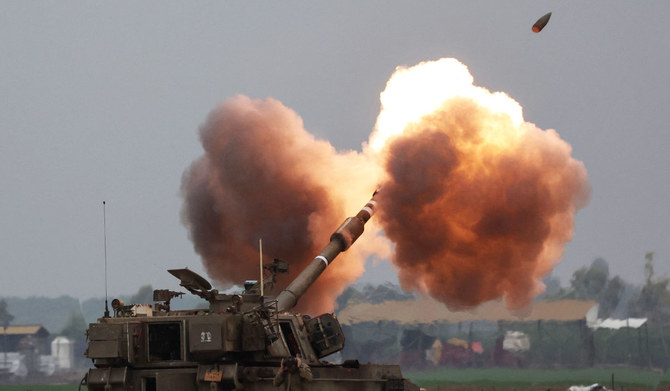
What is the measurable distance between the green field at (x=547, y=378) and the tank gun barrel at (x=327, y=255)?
611 inches

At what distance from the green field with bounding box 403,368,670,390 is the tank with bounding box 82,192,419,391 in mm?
23434

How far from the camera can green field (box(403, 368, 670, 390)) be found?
1880 inches

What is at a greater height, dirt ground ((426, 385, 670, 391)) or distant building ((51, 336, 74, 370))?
distant building ((51, 336, 74, 370))

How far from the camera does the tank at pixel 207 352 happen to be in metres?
24.4

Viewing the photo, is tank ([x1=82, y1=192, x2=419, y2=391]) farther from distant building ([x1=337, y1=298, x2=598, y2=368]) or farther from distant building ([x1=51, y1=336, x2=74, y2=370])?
distant building ([x1=51, y1=336, x2=74, y2=370])

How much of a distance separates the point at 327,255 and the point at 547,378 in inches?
715

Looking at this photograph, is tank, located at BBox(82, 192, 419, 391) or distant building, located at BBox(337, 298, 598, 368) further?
distant building, located at BBox(337, 298, 598, 368)

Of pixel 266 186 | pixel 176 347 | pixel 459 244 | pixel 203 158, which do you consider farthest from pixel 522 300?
pixel 176 347

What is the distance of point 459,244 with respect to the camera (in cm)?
3572

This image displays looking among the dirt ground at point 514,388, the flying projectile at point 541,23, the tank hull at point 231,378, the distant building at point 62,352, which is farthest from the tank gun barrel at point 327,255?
the distant building at point 62,352

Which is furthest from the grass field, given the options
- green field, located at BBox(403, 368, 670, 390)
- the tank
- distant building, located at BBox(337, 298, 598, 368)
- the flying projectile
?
the tank

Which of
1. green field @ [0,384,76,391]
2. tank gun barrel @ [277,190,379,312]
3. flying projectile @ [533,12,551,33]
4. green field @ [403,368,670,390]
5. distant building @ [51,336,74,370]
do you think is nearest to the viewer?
tank gun barrel @ [277,190,379,312]

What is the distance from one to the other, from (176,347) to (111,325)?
1362mm

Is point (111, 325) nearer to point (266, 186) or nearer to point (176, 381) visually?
point (176, 381)
